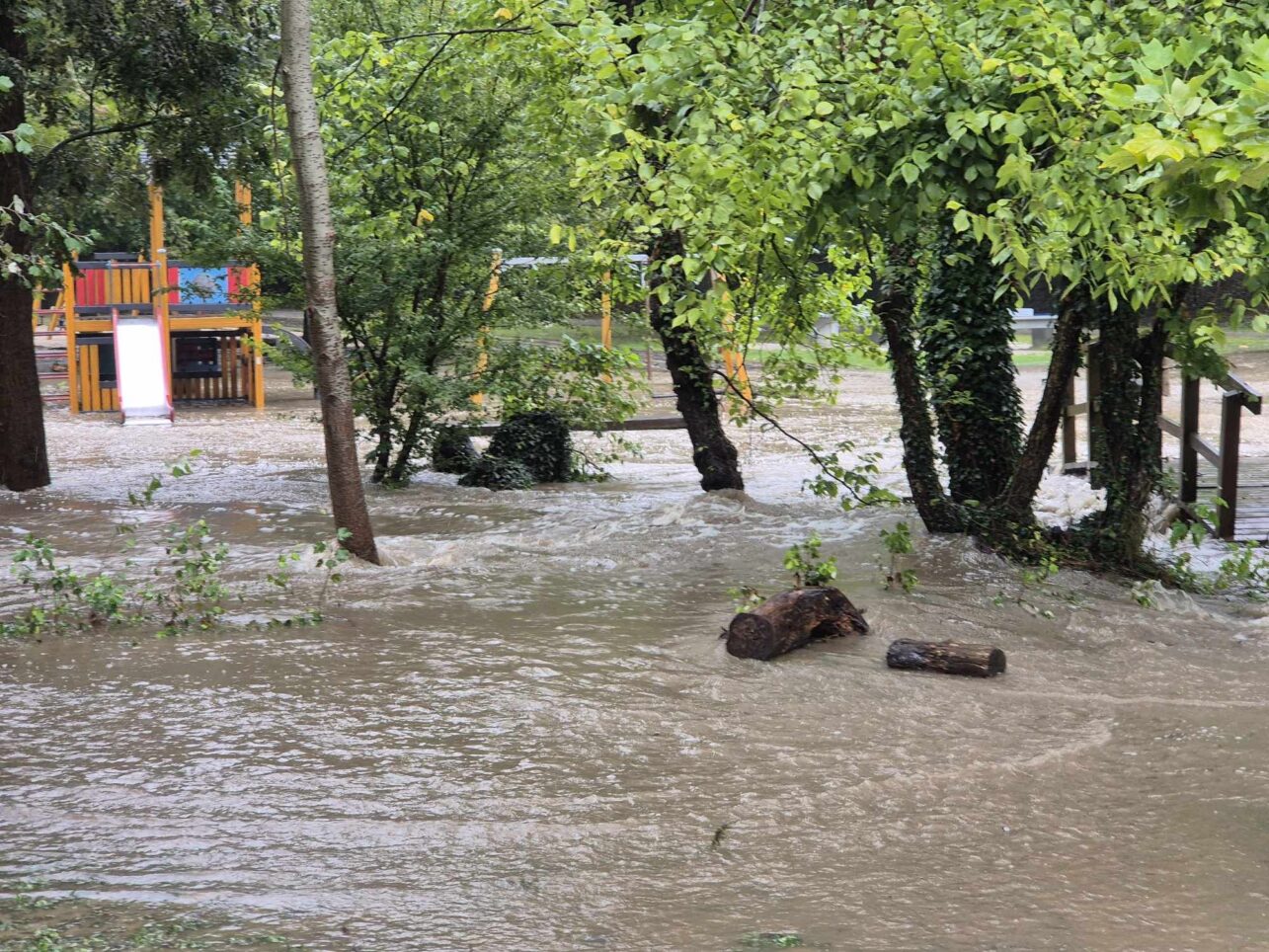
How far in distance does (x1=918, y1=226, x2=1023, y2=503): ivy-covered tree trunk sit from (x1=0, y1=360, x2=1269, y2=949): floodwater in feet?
3.43

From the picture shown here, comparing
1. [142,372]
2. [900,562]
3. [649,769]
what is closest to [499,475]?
[900,562]

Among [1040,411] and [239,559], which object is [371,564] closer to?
[239,559]

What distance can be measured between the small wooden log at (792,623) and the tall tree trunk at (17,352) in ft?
28.7

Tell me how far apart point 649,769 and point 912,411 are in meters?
5.79

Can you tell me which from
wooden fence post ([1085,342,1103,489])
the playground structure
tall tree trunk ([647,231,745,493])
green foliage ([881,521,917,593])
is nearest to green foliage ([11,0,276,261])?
tall tree trunk ([647,231,745,493])

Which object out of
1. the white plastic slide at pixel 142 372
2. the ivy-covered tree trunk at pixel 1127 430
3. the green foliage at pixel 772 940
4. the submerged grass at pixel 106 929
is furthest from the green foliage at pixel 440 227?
the green foliage at pixel 772 940

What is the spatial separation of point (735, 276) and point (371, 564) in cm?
373

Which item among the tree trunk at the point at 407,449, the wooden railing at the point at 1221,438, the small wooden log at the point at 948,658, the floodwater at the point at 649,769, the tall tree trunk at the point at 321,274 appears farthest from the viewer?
the tree trunk at the point at 407,449

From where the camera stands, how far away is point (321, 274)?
31.6ft

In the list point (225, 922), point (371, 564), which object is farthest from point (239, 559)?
point (225, 922)

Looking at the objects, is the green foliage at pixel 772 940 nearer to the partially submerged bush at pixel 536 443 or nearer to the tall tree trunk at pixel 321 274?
the tall tree trunk at pixel 321 274

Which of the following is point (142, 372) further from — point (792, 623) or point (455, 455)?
point (792, 623)

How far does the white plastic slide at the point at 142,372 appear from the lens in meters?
21.3

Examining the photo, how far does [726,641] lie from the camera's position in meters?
7.95
